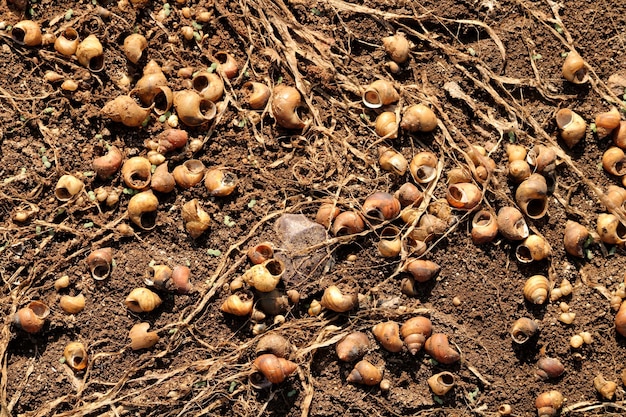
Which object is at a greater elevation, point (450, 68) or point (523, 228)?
point (450, 68)

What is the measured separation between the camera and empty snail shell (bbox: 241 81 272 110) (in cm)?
342

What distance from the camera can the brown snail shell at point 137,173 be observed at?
328 cm

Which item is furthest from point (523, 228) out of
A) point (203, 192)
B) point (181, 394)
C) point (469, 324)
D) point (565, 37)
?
point (181, 394)

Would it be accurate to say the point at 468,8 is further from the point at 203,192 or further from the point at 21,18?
the point at 21,18

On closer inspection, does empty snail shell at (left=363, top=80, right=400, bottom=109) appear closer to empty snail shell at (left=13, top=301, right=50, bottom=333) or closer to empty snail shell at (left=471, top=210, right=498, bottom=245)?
empty snail shell at (left=471, top=210, right=498, bottom=245)

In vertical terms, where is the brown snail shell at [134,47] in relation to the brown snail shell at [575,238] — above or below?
above

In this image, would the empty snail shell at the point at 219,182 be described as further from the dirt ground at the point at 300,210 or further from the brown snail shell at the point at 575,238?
the brown snail shell at the point at 575,238

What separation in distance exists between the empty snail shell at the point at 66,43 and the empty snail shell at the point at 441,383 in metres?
2.63

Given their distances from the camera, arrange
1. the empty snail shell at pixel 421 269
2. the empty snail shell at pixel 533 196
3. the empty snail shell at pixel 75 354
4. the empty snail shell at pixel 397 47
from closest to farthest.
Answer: the empty snail shell at pixel 75 354 → the empty snail shell at pixel 421 269 → the empty snail shell at pixel 533 196 → the empty snail shell at pixel 397 47

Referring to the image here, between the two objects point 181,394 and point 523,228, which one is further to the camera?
point 523,228

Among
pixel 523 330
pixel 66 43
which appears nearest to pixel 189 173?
pixel 66 43

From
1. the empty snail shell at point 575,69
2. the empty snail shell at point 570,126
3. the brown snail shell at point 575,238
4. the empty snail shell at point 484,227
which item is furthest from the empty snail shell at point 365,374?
the empty snail shell at point 575,69

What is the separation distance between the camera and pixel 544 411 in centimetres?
329

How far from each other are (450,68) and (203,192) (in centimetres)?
161
